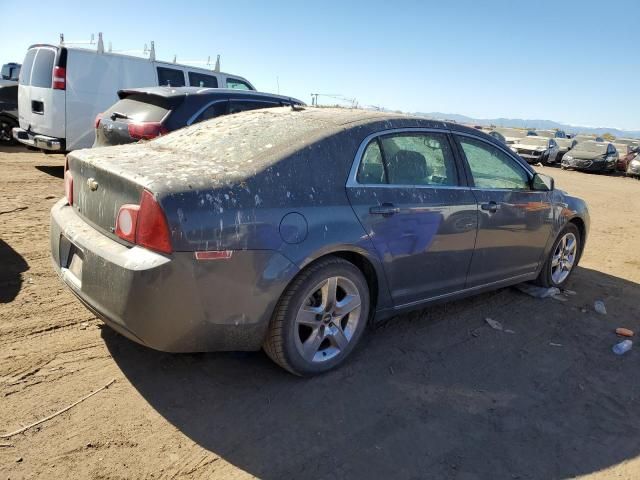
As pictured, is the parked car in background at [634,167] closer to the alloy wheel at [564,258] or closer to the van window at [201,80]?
the van window at [201,80]

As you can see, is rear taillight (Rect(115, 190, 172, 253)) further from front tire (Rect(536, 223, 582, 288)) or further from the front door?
front tire (Rect(536, 223, 582, 288))

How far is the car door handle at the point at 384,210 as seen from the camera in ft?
10.9

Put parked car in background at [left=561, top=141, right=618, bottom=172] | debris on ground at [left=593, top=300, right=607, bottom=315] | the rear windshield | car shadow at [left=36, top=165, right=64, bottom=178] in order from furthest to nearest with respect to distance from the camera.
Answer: parked car in background at [left=561, top=141, right=618, bottom=172] < car shadow at [left=36, top=165, right=64, bottom=178] < the rear windshield < debris on ground at [left=593, top=300, right=607, bottom=315]

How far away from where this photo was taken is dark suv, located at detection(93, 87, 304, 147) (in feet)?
21.8

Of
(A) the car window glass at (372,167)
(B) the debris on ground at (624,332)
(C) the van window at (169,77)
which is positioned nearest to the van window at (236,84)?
(C) the van window at (169,77)

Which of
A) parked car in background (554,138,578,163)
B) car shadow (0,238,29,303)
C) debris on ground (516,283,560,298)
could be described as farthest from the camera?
parked car in background (554,138,578,163)

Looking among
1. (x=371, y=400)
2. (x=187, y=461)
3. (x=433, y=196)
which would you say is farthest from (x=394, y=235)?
(x=187, y=461)

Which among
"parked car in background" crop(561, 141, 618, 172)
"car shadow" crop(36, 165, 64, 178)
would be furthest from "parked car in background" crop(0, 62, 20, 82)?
"parked car in background" crop(561, 141, 618, 172)

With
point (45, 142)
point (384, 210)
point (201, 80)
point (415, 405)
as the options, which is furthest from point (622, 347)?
point (201, 80)

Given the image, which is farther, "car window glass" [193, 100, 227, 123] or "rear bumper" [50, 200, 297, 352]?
"car window glass" [193, 100, 227, 123]

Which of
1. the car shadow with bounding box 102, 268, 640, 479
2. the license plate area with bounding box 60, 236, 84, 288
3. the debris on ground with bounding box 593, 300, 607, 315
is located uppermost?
the license plate area with bounding box 60, 236, 84, 288

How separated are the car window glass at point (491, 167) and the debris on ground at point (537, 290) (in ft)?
3.80

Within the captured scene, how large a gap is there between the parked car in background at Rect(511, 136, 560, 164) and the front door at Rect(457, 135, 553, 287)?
68.4 ft

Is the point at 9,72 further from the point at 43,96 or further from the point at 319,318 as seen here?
the point at 319,318
